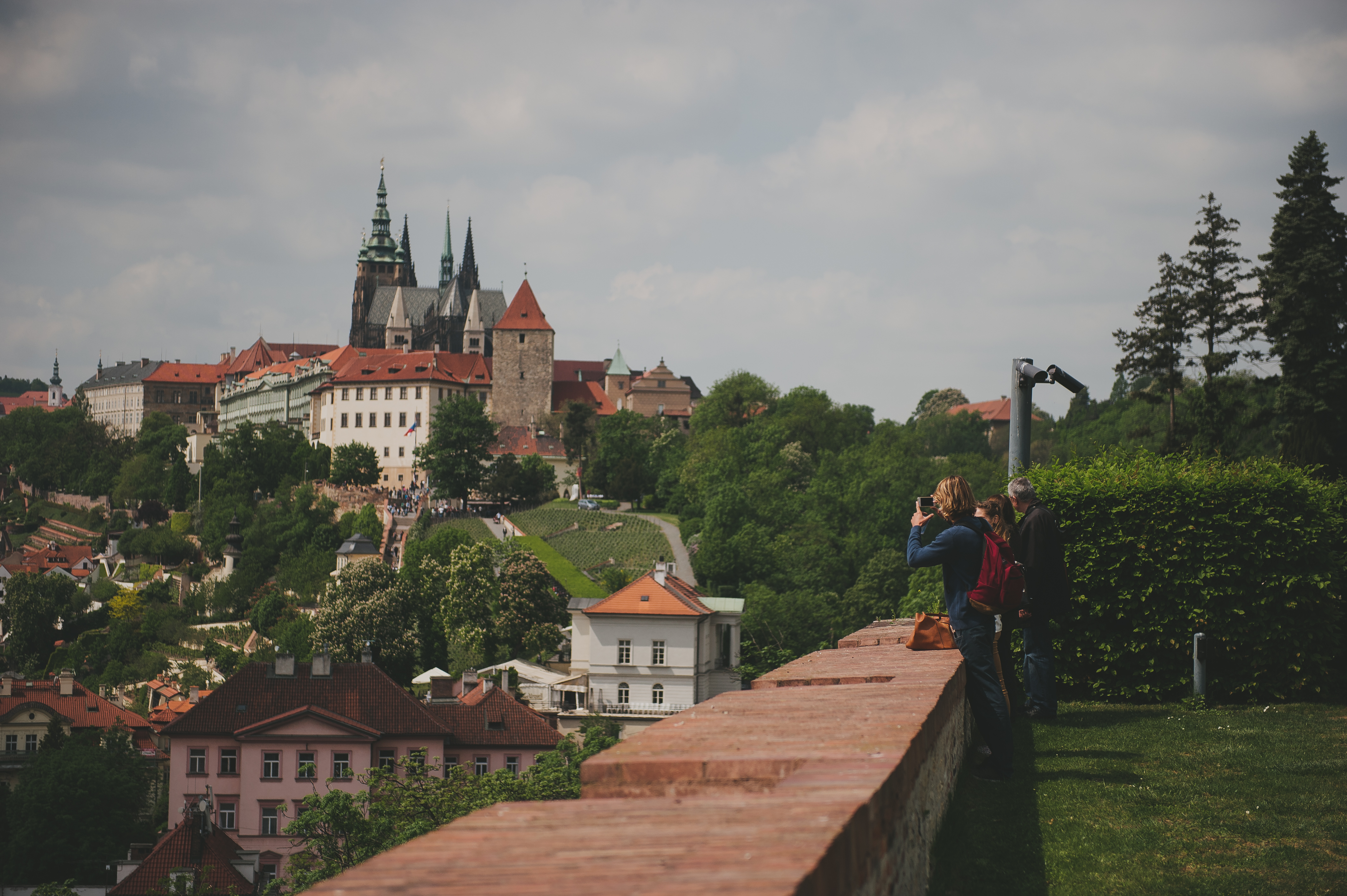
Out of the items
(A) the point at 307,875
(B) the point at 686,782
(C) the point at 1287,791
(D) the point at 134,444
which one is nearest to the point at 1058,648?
(C) the point at 1287,791

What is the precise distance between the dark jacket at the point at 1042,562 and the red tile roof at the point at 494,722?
38.8 meters

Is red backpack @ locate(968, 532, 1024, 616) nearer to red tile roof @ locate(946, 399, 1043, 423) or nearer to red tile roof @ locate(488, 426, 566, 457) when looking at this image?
red tile roof @ locate(488, 426, 566, 457)

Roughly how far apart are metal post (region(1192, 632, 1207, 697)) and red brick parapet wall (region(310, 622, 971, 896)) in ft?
23.7

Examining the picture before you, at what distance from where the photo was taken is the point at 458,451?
97.6 m

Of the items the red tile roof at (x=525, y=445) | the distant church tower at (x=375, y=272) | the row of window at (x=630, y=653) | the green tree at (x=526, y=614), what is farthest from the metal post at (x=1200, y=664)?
the distant church tower at (x=375, y=272)

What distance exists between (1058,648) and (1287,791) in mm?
5114

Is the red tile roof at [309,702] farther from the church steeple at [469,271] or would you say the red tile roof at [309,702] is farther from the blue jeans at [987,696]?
the church steeple at [469,271]

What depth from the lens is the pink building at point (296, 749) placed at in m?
45.8

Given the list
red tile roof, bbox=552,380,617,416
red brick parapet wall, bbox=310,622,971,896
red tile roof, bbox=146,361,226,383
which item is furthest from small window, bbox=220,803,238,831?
red tile roof, bbox=146,361,226,383

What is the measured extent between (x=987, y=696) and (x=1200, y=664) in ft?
19.3

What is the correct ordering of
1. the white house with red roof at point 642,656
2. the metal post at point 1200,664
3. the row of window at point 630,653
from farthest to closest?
the row of window at point 630,653 → the white house with red roof at point 642,656 → the metal post at point 1200,664

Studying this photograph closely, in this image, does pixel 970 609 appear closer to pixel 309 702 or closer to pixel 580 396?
pixel 309 702

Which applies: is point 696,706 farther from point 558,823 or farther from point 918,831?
point 558,823

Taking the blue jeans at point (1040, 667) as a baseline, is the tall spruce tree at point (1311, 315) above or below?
above
